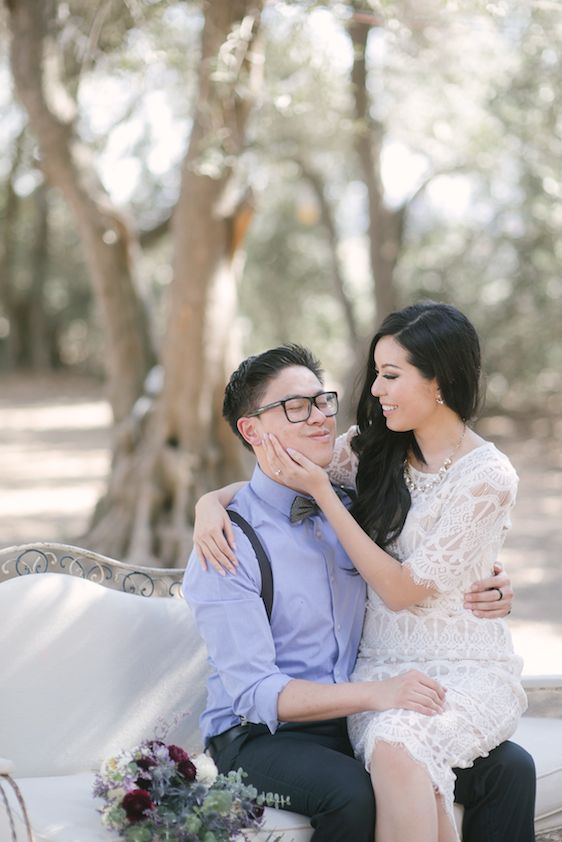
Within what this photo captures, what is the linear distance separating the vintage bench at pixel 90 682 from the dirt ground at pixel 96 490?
341cm

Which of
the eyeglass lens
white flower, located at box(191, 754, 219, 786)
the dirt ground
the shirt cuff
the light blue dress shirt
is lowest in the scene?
the dirt ground

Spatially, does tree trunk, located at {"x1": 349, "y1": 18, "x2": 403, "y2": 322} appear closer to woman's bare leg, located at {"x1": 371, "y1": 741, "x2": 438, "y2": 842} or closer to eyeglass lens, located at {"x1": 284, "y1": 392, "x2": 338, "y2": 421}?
eyeglass lens, located at {"x1": 284, "y1": 392, "x2": 338, "y2": 421}

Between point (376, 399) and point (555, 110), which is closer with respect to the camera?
point (376, 399)

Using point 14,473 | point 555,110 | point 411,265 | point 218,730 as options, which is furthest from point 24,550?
point 411,265

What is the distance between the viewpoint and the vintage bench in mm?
3328

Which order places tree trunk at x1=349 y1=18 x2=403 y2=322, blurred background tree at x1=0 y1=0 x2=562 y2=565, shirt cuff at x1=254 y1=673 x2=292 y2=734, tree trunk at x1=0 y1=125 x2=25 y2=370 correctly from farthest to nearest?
tree trunk at x1=0 y1=125 x2=25 y2=370 < tree trunk at x1=349 y1=18 x2=403 y2=322 < blurred background tree at x1=0 y1=0 x2=562 y2=565 < shirt cuff at x1=254 y1=673 x2=292 y2=734

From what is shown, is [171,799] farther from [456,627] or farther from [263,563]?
[456,627]

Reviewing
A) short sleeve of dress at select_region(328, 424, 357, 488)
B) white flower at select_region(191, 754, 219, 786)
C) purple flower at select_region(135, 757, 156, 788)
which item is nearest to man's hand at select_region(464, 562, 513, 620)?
short sleeve of dress at select_region(328, 424, 357, 488)

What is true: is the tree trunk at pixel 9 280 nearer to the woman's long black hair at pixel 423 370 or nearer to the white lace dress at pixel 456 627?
the woman's long black hair at pixel 423 370

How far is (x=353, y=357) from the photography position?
698 inches

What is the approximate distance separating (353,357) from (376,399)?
47.0 ft

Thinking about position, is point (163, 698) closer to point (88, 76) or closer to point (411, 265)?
point (88, 76)

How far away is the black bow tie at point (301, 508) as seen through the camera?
10.6 ft

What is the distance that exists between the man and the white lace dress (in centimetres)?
7
